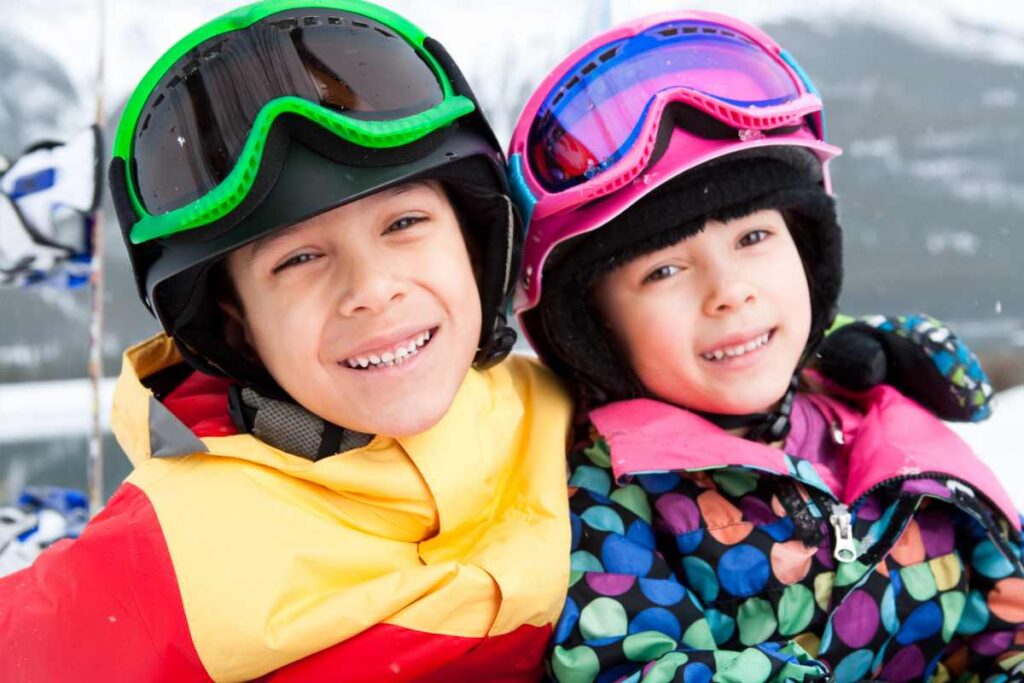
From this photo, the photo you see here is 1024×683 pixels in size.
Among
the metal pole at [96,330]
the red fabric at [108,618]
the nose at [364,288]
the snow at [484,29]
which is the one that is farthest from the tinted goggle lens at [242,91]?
the snow at [484,29]

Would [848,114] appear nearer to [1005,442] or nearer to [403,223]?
[1005,442]

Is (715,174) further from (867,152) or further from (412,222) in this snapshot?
(867,152)

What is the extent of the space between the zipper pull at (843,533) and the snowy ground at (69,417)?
4.81 ft

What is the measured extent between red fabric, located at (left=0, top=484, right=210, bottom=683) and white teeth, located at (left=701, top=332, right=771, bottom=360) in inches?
36.2

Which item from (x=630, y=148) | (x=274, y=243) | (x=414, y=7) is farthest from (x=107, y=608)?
(x=414, y=7)

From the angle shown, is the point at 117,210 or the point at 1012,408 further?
the point at 1012,408

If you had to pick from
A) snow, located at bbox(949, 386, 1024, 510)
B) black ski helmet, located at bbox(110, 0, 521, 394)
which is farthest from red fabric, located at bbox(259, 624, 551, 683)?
snow, located at bbox(949, 386, 1024, 510)

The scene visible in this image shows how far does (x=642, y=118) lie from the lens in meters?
1.56

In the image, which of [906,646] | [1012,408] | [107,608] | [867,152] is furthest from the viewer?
[867,152]

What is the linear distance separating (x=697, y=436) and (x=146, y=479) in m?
0.87

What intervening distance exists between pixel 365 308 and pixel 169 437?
1.13ft

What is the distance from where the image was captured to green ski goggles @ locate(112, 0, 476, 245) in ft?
4.10

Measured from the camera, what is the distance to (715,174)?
1565 mm

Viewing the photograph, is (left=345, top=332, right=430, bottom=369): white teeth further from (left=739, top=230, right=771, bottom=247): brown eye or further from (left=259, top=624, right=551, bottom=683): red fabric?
(left=739, top=230, right=771, bottom=247): brown eye
